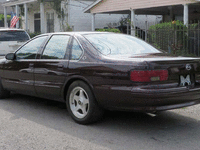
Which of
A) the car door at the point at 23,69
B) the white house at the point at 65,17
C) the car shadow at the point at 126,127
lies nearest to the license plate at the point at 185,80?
the car shadow at the point at 126,127

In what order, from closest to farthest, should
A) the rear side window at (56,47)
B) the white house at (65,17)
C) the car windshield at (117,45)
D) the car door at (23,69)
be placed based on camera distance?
the car windshield at (117,45) → the rear side window at (56,47) → the car door at (23,69) → the white house at (65,17)

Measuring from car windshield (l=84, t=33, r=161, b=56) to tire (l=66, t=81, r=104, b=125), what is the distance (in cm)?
68

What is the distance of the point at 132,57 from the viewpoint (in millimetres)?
4688

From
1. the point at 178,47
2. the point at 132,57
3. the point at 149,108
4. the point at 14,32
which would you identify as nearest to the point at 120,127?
the point at 149,108

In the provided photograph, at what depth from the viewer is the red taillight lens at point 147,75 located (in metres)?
4.29

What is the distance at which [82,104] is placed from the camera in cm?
507

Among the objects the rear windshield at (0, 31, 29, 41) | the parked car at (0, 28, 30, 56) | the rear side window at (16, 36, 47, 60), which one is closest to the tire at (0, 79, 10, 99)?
the rear side window at (16, 36, 47, 60)

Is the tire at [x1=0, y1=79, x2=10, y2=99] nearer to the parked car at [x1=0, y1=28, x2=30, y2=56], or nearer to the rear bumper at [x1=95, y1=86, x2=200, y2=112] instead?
the rear bumper at [x1=95, y1=86, x2=200, y2=112]

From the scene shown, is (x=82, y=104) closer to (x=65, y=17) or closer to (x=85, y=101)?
(x=85, y=101)

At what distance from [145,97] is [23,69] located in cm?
296

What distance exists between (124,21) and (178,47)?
11.8 metres

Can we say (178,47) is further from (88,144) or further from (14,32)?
(88,144)

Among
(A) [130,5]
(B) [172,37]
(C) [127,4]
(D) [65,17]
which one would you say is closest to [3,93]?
(B) [172,37]

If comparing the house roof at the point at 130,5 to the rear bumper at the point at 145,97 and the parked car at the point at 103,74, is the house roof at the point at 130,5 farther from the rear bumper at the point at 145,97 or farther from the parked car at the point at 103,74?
the rear bumper at the point at 145,97
